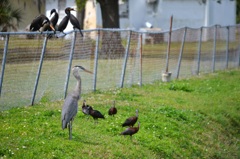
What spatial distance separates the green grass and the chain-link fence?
0.41m

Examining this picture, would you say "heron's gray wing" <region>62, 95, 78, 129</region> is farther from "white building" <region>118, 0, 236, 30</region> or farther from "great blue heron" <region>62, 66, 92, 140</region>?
"white building" <region>118, 0, 236, 30</region>

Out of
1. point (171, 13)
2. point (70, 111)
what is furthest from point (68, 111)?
point (171, 13)

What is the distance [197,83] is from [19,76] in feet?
28.3

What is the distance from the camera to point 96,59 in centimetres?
1831

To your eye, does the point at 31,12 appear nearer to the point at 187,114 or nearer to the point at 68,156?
the point at 187,114

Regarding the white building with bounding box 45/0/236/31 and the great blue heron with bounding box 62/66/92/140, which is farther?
the white building with bounding box 45/0/236/31

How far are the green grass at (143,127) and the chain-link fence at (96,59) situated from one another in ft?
1.35

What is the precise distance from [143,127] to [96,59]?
4342mm

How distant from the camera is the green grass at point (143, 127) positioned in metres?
11.8

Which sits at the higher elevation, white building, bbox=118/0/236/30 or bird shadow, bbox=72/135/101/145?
white building, bbox=118/0/236/30

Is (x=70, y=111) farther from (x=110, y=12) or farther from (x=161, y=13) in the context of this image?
(x=161, y=13)

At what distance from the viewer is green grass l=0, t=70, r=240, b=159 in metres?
11.8

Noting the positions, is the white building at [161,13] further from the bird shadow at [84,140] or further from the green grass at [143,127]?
the bird shadow at [84,140]

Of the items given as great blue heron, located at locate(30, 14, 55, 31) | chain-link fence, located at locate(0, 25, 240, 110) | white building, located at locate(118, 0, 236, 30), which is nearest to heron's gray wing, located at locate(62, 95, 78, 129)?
chain-link fence, located at locate(0, 25, 240, 110)
